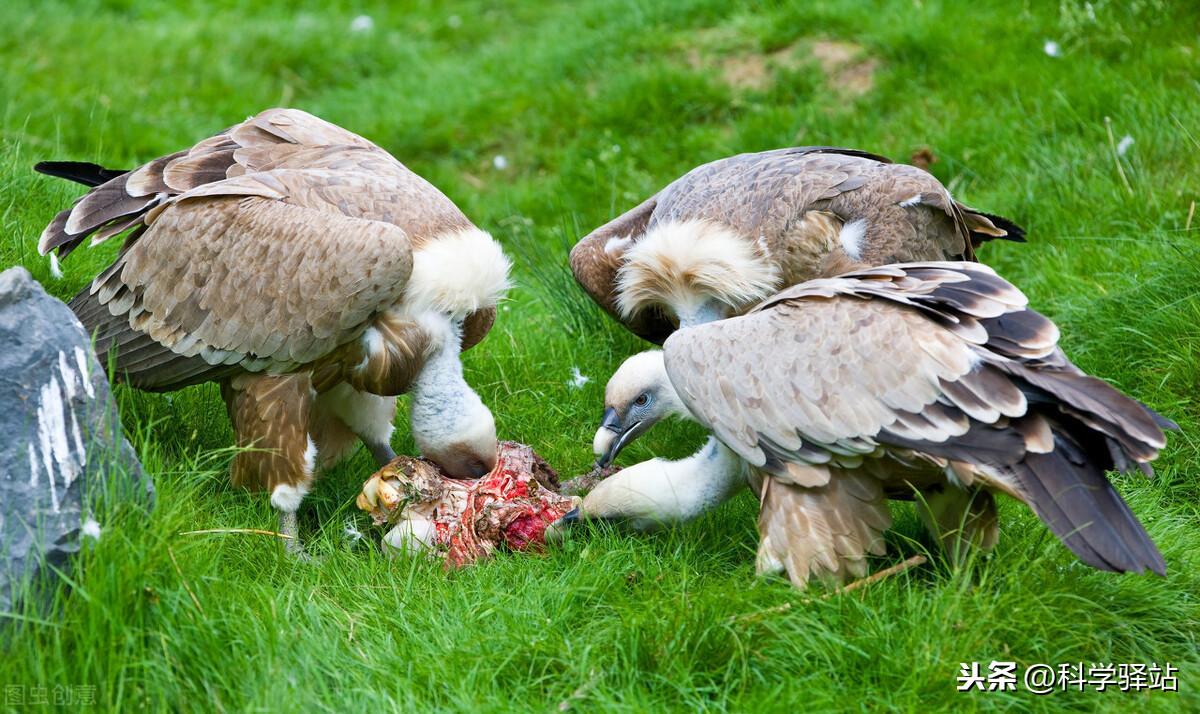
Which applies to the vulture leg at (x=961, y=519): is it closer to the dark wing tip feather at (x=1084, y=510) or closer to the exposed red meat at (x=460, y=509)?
the dark wing tip feather at (x=1084, y=510)

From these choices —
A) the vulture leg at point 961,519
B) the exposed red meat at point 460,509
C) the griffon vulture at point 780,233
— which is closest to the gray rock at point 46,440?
the exposed red meat at point 460,509

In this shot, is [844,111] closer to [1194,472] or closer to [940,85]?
[940,85]

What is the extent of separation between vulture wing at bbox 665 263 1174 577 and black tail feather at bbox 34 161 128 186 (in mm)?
2551

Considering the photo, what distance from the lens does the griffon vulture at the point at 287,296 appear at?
4.45 metres

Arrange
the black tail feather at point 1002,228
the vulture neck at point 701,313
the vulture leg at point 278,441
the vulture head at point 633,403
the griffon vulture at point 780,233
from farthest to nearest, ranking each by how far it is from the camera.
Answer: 1. the black tail feather at point 1002,228
2. the vulture neck at point 701,313
3. the griffon vulture at point 780,233
4. the vulture head at point 633,403
5. the vulture leg at point 278,441

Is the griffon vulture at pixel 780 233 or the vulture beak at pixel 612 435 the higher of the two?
the griffon vulture at pixel 780 233

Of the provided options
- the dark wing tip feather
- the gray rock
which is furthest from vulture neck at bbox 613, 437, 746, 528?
the gray rock

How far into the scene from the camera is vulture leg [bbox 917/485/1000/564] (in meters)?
3.93

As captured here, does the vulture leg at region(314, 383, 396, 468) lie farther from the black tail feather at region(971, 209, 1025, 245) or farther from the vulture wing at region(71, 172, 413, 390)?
the black tail feather at region(971, 209, 1025, 245)

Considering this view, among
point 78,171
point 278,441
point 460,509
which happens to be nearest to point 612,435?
point 460,509

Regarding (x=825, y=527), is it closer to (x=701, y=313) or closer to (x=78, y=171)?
(x=701, y=313)

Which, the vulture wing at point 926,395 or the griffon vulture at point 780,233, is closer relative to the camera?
the vulture wing at point 926,395

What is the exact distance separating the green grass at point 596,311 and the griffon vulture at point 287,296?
0.29m

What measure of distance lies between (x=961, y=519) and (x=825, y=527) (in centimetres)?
45
